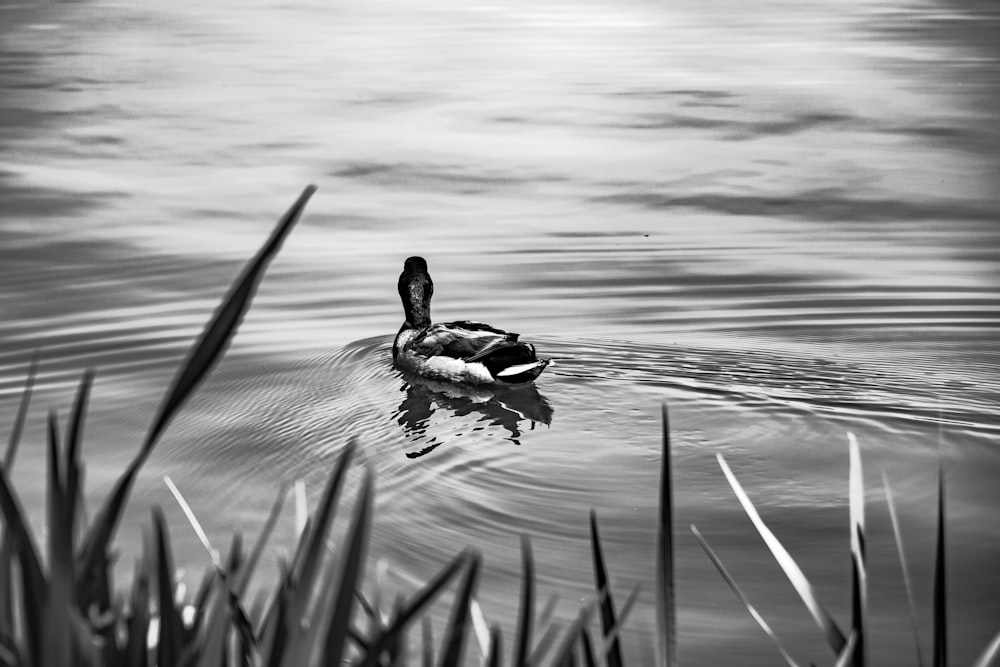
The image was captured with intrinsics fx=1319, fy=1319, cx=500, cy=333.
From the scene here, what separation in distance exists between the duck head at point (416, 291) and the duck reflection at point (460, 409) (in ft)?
1.61

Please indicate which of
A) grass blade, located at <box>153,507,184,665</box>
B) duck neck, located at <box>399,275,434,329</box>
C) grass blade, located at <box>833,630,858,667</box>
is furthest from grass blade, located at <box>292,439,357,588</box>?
duck neck, located at <box>399,275,434,329</box>

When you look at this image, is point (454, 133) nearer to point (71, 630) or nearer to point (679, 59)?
point (679, 59)

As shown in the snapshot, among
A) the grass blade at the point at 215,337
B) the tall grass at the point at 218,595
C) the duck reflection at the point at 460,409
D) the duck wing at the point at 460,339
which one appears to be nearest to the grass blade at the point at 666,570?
the tall grass at the point at 218,595

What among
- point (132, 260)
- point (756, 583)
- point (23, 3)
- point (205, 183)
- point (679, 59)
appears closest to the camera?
point (756, 583)

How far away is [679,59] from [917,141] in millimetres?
3612

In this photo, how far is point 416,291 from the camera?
8.40 metres

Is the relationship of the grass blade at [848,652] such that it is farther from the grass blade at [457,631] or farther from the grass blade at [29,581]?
the grass blade at [29,581]

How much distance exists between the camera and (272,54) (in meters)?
16.1

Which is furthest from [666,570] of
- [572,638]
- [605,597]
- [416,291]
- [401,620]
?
[416,291]

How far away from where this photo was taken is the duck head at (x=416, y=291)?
27.4 ft

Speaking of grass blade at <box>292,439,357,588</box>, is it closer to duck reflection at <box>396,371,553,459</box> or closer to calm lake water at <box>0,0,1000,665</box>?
calm lake water at <box>0,0,1000,665</box>

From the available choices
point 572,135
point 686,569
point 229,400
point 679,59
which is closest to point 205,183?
point 572,135

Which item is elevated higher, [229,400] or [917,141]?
[917,141]

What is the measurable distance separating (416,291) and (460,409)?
43.8 inches
